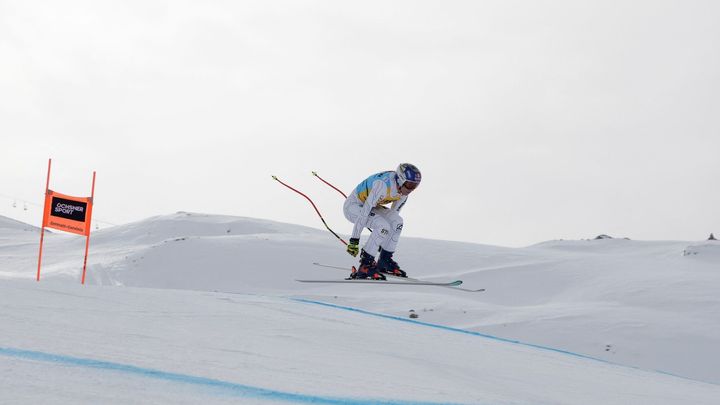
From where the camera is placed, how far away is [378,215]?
35.7 ft

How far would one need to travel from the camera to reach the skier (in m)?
10.5

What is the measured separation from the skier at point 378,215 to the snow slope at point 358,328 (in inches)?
22.7

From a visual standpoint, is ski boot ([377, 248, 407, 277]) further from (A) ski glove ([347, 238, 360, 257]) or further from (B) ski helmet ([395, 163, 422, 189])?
(B) ski helmet ([395, 163, 422, 189])

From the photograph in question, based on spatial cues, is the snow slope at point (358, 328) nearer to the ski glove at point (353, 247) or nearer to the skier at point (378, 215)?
the skier at point (378, 215)

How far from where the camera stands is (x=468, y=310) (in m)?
11.1

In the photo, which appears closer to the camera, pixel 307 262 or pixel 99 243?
pixel 307 262

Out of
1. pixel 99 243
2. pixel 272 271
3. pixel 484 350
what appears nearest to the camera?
pixel 484 350

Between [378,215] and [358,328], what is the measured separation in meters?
4.16

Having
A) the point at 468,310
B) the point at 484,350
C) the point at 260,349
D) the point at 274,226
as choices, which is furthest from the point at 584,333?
the point at 274,226

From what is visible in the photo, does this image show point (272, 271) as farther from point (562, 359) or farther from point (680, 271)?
point (562, 359)

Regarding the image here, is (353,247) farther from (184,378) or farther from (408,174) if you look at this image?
(184,378)

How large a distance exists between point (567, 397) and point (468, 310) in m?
6.06

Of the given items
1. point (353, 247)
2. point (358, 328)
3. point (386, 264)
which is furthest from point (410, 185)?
point (358, 328)

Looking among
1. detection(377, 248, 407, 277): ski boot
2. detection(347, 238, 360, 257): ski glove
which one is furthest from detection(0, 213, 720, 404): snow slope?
detection(347, 238, 360, 257): ski glove
